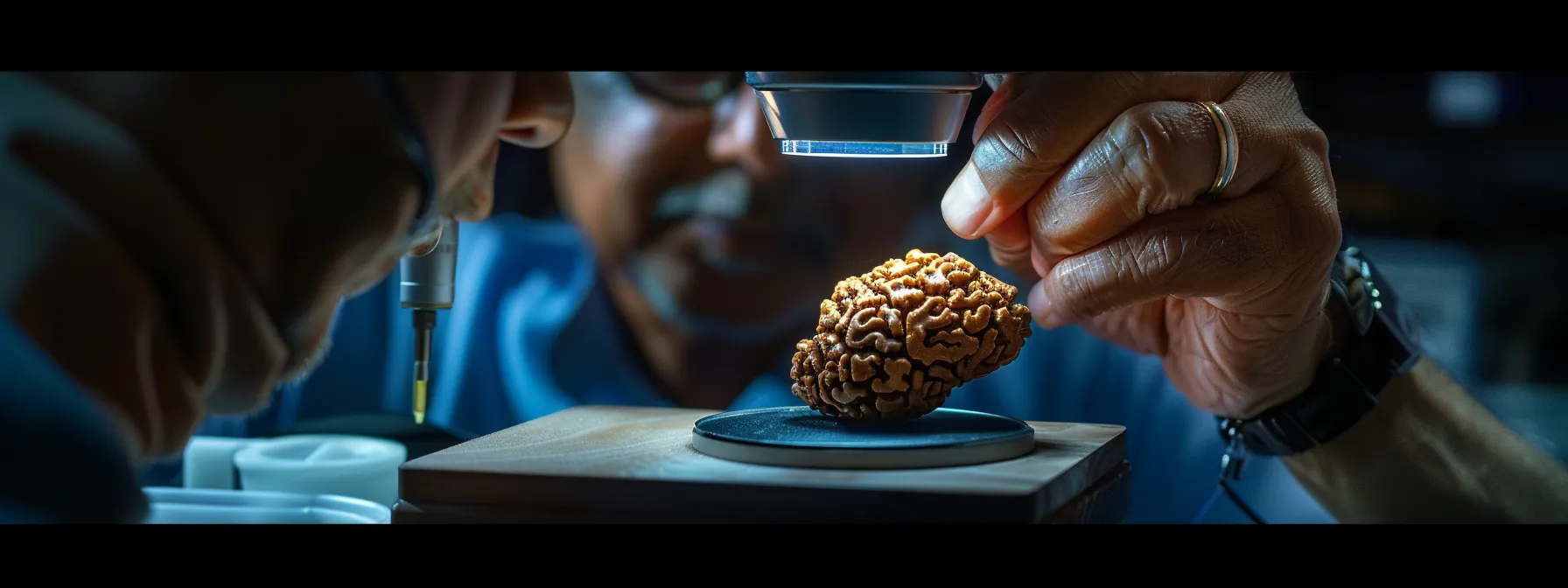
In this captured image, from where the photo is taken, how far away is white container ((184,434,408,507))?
1044mm

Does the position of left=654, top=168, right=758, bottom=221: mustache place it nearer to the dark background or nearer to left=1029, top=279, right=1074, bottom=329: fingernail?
left=1029, top=279, right=1074, bottom=329: fingernail

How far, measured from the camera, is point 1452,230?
1.03 m

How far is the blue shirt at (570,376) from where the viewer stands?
1303mm

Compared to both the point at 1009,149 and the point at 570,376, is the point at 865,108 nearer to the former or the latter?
the point at 1009,149

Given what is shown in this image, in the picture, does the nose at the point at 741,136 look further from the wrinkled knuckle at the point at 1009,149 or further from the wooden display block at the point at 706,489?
the wooden display block at the point at 706,489

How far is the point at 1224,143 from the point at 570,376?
978 mm

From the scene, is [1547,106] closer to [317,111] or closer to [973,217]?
[973,217]

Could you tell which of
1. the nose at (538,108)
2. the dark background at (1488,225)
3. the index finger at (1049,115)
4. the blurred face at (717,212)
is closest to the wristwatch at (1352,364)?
the dark background at (1488,225)

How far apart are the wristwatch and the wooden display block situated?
37 centimetres

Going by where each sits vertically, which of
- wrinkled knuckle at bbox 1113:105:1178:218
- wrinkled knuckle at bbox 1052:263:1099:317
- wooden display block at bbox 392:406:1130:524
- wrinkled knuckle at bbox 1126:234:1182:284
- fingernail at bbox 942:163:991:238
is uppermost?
wrinkled knuckle at bbox 1113:105:1178:218

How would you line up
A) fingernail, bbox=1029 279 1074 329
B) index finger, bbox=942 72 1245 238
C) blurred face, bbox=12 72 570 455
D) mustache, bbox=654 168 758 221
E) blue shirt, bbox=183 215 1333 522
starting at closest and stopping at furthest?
1. blurred face, bbox=12 72 570 455
2. index finger, bbox=942 72 1245 238
3. fingernail, bbox=1029 279 1074 329
4. blue shirt, bbox=183 215 1333 522
5. mustache, bbox=654 168 758 221

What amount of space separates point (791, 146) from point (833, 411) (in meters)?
0.26

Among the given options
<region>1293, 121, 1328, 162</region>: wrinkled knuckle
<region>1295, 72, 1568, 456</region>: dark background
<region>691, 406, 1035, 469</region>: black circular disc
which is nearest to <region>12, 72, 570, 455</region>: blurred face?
<region>691, 406, 1035, 469</region>: black circular disc

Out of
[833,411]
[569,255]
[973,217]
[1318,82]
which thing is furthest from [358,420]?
[1318,82]
